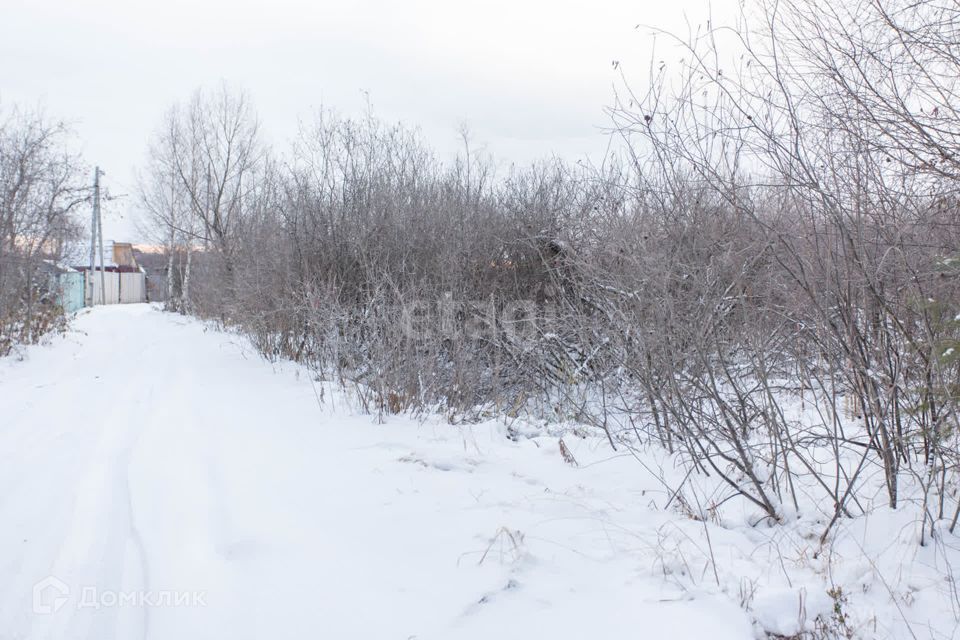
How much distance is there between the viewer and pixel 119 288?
3916cm

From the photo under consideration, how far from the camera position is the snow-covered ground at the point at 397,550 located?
227cm

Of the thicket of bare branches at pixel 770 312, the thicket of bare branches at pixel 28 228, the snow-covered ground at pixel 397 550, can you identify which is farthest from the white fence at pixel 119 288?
the snow-covered ground at pixel 397 550

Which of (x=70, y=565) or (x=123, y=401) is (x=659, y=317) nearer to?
(x=70, y=565)

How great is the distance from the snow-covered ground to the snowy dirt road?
0.01 m

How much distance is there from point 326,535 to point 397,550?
0.43m

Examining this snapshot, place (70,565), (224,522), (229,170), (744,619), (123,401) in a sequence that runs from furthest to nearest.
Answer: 1. (229,170)
2. (123,401)
3. (224,522)
4. (70,565)
5. (744,619)

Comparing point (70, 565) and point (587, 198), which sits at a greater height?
point (587, 198)

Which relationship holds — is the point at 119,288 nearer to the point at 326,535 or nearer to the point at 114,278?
the point at 114,278

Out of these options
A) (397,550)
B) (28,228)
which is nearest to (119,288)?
(28,228)

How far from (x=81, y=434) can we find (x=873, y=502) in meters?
5.72

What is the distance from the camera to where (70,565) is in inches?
106

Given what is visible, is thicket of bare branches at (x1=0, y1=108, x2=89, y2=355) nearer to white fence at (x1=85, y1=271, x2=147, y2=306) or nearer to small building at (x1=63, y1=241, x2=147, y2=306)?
small building at (x1=63, y1=241, x2=147, y2=306)

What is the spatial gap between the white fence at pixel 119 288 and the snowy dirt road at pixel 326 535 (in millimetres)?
33800

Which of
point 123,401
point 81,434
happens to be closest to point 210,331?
point 123,401
